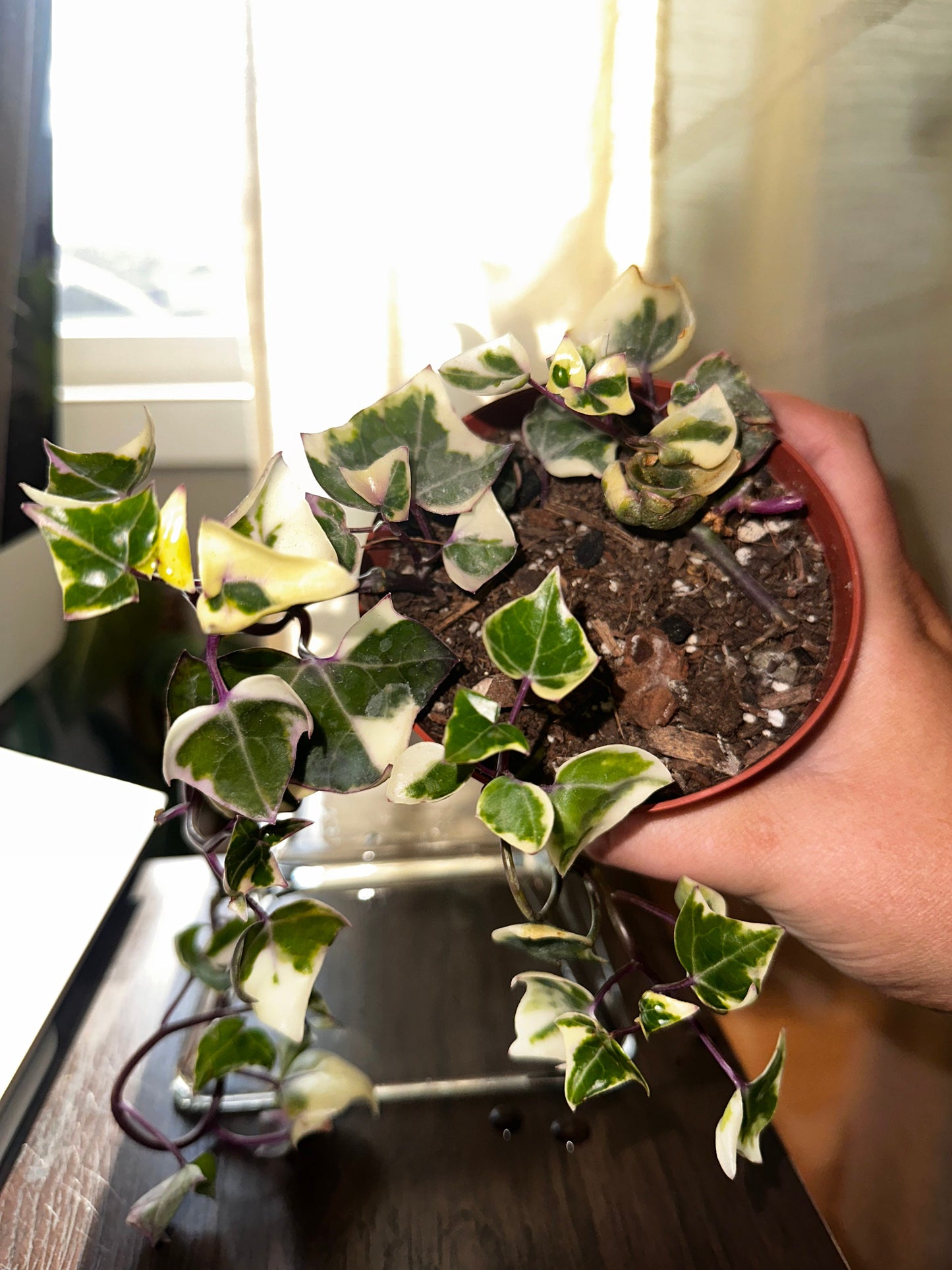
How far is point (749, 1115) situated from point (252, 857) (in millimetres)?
324

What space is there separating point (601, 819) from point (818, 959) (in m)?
0.67

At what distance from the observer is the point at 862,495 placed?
0.60 metres

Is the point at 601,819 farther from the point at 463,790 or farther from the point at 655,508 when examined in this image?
the point at 463,790

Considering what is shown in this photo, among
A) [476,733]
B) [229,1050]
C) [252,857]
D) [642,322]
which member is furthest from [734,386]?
[229,1050]

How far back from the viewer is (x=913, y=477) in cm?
90

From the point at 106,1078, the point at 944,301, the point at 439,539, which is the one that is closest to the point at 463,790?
the point at 106,1078

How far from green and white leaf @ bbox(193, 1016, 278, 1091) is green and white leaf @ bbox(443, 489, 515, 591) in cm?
43

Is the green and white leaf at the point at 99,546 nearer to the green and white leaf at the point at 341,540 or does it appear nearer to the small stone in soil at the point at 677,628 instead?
the green and white leaf at the point at 341,540

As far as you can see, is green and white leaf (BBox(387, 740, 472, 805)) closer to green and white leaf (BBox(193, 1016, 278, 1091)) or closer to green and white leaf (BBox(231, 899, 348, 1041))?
green and white leaf (BBox(231, 899, 348, 1041))

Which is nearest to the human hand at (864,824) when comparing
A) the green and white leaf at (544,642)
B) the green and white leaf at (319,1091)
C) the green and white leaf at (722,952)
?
the green and white leaf at (722,952)

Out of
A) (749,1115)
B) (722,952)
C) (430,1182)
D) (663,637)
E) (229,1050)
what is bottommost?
(430,1182)

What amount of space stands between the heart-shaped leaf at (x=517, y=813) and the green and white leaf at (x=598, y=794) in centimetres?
2

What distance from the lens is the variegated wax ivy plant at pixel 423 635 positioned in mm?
333

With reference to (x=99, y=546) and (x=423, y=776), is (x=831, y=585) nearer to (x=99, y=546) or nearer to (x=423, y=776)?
(x=423, y=776)
